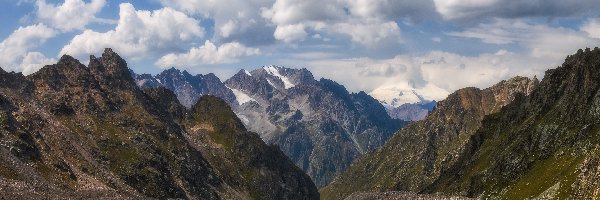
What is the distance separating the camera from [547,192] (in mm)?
163875

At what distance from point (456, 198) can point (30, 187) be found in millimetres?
121641

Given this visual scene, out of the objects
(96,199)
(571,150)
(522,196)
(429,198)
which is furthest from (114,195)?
(571,150)

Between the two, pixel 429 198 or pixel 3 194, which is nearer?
pixel 3 194

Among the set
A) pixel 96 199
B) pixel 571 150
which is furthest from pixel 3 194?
pixel 571 150

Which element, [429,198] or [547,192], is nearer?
[547,192]

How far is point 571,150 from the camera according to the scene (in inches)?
7594

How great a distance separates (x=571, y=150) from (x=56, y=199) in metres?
152

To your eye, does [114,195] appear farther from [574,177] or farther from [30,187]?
[574,177]

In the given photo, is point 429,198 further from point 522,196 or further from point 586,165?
point 586,165

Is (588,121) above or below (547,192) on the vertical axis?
above

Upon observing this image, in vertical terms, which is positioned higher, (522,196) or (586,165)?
(586,165)

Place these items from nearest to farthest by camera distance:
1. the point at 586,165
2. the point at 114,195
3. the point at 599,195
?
the point at 599,195 → the point at 586,165 → the point at 114,195

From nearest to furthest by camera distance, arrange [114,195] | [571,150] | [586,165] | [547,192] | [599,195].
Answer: [599,195] < [586,165] < [547,192] < [114,195] < [571,150]

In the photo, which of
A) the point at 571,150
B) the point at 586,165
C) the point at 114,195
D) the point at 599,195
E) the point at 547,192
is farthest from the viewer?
the point at 571,150
